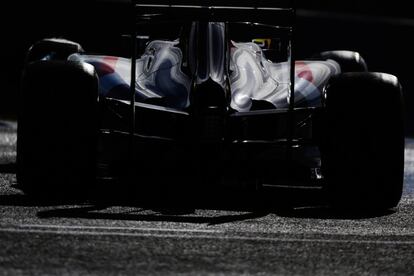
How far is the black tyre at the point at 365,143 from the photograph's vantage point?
9.08 m

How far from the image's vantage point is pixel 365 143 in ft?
29.8

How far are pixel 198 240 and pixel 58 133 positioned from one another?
197 cm

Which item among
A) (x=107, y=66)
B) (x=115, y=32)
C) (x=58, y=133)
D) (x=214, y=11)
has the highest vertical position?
(x=214, y=11)

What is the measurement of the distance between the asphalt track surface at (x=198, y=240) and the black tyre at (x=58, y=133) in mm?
220

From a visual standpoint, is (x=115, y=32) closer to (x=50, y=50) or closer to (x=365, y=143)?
(x=50, y=50)

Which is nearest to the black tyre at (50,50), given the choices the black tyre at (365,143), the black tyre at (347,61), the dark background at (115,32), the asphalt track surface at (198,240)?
the black tyre at (347,61)

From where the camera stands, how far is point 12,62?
1952 cm

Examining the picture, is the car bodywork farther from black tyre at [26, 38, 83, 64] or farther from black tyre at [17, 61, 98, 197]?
black tyre at [26, 38, 83, 64]

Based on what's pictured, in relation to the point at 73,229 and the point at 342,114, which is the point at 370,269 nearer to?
the point at 73,229

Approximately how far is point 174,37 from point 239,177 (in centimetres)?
230

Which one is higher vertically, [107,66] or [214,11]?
[214,11]

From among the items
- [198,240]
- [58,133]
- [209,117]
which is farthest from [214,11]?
[198,240]

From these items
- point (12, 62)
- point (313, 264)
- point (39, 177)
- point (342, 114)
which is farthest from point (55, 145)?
point (12, 62)

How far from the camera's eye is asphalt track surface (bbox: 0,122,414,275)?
654 cm
